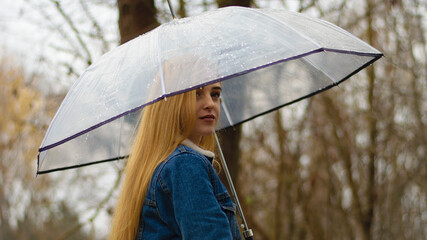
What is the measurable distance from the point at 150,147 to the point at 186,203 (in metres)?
0.38

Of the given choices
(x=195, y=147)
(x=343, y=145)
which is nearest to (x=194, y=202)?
(x=195, y=147)

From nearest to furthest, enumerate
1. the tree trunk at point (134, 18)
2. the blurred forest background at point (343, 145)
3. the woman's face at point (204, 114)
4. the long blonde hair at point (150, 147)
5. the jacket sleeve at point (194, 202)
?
the jacket sleeve at point (194, 202) → the long blonde hair at point (150, 147) → the woman's face at point (204, 114) → the tree trunk at point (134, 18) → the blurred forest background at point (343, 145)

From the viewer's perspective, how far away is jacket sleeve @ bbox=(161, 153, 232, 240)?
1729mm

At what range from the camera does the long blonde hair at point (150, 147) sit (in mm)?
1968

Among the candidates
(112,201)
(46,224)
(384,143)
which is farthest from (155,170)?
(46,224)

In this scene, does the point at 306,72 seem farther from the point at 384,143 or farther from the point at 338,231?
the point at 338,231

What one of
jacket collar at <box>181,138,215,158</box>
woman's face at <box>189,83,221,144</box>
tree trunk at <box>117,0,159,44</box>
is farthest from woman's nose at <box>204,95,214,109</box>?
tree trunk at <box>117,0,159,44</box>

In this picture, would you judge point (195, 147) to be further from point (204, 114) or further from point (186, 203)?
point (186, 203)

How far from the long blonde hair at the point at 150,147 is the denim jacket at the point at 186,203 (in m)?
0.05

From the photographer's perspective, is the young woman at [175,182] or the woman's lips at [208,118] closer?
the young woman at [175,182]

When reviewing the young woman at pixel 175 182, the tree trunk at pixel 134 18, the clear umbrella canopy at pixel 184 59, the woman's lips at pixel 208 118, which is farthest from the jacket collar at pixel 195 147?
the tree trunk at pixel 134 18

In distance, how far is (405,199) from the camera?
7480mm

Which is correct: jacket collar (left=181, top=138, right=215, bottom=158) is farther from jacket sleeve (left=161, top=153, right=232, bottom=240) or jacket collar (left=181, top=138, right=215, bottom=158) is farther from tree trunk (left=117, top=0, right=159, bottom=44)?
tree trunk (left=117, top=0, right=159, bottom=44)

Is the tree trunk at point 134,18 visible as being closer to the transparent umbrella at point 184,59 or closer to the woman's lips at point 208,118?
the transparent umbrella at point 184,59
